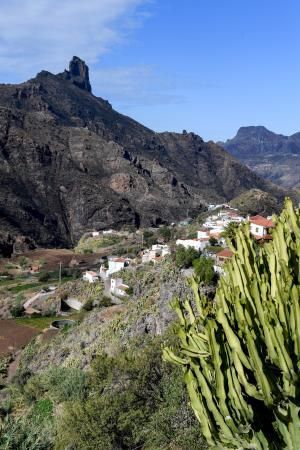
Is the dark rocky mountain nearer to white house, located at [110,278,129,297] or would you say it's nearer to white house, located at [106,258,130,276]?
white house, located at [106,258,130,276]

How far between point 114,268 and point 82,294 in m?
9.04

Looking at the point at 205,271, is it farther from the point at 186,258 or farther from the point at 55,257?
the point at 55,257

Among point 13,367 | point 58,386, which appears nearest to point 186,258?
point 58,386

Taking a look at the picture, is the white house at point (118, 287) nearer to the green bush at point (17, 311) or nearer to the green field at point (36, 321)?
the green field at point (36, 321)

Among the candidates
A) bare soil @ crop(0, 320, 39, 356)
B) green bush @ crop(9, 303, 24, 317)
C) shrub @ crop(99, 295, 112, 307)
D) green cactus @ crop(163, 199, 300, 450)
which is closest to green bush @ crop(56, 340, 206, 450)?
green cactus @ crop(163, 199, 300, 450)

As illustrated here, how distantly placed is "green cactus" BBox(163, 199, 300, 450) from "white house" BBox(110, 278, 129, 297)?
141ft

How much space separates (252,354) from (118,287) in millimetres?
46662

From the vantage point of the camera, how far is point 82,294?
6150 centimetres

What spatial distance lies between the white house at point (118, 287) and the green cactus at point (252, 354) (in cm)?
4299

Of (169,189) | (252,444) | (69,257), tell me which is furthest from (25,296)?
(169,189)

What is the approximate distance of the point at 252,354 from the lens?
777 cm

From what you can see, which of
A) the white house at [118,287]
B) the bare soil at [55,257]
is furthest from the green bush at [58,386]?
the bare soil at [55,257]

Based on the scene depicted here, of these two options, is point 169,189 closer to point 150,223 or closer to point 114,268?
point 150,223

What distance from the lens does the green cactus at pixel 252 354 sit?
7746mm
